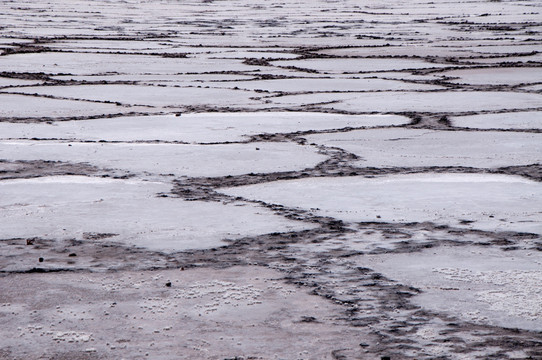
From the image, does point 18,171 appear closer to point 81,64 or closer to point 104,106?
point 104,106

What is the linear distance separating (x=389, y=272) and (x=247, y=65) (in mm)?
5950

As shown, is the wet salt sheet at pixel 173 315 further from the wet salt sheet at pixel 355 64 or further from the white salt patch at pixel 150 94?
the wet salt sheet at pixel 355 64

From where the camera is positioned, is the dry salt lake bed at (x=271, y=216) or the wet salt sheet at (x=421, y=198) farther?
the wet salt sheet at (x=421, y=198)

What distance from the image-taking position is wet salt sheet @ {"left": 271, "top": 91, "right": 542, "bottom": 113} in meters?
5.60

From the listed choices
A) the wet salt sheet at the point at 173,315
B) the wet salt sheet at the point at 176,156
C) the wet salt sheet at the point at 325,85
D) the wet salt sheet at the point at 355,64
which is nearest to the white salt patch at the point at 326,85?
the wet salt sheet at the point at 325,85

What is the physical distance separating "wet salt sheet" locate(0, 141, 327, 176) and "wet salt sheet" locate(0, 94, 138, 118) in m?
0.97

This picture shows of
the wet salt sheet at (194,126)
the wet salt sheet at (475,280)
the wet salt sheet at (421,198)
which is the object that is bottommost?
the wet salt sheet at (194,126)

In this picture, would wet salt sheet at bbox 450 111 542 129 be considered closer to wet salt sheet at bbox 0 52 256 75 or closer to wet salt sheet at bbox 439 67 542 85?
wet salt sheet at bbox 439 67 542 85

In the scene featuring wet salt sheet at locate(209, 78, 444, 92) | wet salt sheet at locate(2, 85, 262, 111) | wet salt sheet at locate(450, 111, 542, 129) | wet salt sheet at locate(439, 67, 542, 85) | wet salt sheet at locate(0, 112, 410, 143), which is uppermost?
wet salt sheet at locate(0, 112, 410, 143)

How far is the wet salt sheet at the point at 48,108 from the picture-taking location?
537cm

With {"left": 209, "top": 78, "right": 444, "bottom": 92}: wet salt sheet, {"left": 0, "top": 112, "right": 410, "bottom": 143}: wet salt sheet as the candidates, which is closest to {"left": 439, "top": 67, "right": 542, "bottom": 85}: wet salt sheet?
{"left": 209, "top": 78, "right": 444, "bottom": 92}: wet salt sheet

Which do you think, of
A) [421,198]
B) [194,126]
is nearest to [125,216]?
[421,198]

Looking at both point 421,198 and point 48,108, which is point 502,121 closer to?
point 421,198

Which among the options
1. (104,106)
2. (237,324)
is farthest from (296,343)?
(104,106)
